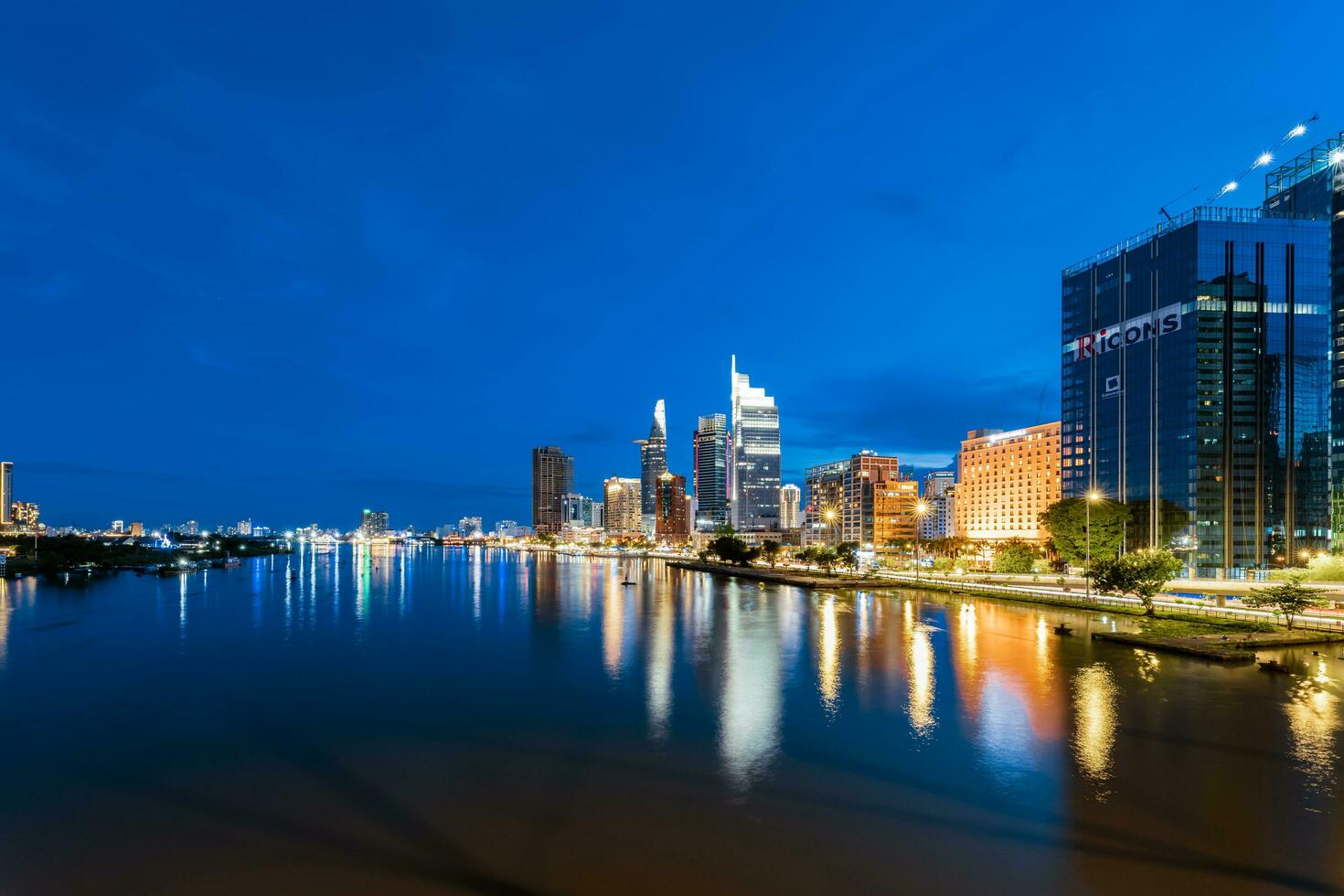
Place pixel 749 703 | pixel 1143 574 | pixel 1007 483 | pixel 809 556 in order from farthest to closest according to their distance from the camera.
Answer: pixel 1007 483, pixel 809 556, pixel 1143 574, pixel 749 703

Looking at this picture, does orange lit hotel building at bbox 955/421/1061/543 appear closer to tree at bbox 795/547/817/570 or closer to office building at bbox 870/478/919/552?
office building at bbox 870/478/919/552

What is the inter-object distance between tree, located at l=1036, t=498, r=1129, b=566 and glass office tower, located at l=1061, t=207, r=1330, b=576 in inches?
592

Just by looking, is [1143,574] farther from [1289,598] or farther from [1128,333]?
[1128,333]

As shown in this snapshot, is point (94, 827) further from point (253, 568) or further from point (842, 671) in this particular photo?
point (253, 568)

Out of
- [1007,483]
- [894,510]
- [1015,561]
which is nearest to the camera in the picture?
[1015,561]

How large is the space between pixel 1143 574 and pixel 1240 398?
52.6 m

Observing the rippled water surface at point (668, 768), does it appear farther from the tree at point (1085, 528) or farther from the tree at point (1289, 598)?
the tree at point (1085, 528)

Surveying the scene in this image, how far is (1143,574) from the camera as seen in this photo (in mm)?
45469

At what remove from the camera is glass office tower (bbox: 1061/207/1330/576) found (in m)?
81.1

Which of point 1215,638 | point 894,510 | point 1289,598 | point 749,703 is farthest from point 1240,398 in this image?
point 894,510

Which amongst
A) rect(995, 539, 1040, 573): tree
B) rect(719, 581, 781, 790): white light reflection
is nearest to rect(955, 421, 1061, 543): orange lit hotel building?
rect(995, 539, 1040, 573): tree

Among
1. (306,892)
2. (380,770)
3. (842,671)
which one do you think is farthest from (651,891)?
(842,671)

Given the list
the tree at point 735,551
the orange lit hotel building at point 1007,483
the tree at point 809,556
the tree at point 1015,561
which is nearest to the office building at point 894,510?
the orange lit hotel building at point 1007,483

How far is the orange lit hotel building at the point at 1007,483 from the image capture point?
140 metres
